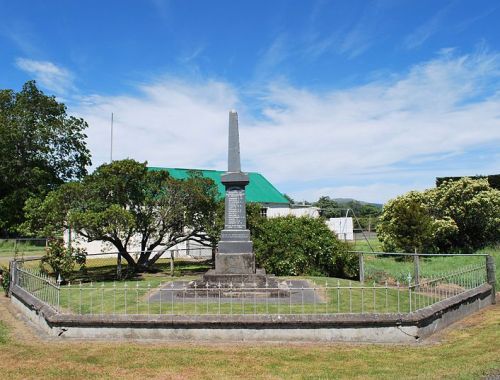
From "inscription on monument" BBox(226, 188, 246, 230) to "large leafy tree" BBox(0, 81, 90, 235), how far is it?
20.8 metres

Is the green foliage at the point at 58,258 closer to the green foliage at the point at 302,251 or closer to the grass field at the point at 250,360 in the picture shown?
the grass field at the point at 250,360

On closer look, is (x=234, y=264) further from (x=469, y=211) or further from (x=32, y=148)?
(x=32, y=148)

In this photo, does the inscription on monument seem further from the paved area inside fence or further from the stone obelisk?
the paved area inside fence

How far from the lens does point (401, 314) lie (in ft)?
31.9

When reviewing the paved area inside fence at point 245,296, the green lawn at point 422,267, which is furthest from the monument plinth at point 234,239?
the green lawn at point 422,267

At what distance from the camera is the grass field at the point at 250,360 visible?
758cm

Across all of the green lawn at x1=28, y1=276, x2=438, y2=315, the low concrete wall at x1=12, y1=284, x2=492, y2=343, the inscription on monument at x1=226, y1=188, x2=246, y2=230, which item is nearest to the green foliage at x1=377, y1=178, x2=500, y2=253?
the inscription on monument at x1=226, y1=188, x2=246, y2=230

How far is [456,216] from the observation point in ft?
88.0

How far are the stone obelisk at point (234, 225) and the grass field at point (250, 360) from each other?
520 centimetres

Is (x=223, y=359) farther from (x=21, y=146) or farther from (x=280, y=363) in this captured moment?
(x=21, y=146)

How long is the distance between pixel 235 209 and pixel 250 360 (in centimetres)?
742

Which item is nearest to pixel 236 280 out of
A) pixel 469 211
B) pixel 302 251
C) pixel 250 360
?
pixel 250 360

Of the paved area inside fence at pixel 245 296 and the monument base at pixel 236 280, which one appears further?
the monument base at pixel 236 280

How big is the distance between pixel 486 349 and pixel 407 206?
618 inches
